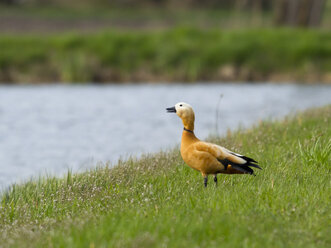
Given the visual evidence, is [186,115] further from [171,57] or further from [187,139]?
[171,57]

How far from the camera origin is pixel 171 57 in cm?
2728

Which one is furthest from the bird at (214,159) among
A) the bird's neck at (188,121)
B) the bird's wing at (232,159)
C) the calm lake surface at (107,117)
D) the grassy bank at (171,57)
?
the grassy bank at (171,57)

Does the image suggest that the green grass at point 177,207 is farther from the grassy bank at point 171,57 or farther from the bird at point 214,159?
the grassy bank at point 171,57

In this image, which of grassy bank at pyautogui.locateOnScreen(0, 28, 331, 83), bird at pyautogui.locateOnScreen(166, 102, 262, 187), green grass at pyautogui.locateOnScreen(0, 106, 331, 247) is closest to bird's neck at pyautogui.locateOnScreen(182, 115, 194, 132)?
bird at pyautogui.locateOnScreen(166, 102, 262, 187)

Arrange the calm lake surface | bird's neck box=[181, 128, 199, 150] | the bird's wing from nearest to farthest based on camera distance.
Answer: the bird's wing, bird's neck box=[181, 128, 199, 150], the calm lake surface

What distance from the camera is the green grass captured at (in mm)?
4809

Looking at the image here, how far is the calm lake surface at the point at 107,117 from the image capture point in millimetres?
13195

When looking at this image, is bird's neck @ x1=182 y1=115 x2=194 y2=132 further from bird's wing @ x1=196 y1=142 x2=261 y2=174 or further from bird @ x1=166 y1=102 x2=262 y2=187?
bird's wing @ x1=196 y1=142 x2=261 y2=174

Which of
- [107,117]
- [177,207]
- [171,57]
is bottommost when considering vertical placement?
[107,117]

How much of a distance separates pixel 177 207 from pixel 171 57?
72.2ft

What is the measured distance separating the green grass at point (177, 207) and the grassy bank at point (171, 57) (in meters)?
18.0

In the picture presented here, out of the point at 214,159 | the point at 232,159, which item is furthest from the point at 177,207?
the point at 232,159

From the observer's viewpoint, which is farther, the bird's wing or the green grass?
the bird's wing

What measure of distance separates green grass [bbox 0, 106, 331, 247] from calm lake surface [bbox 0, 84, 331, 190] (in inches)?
85.2
